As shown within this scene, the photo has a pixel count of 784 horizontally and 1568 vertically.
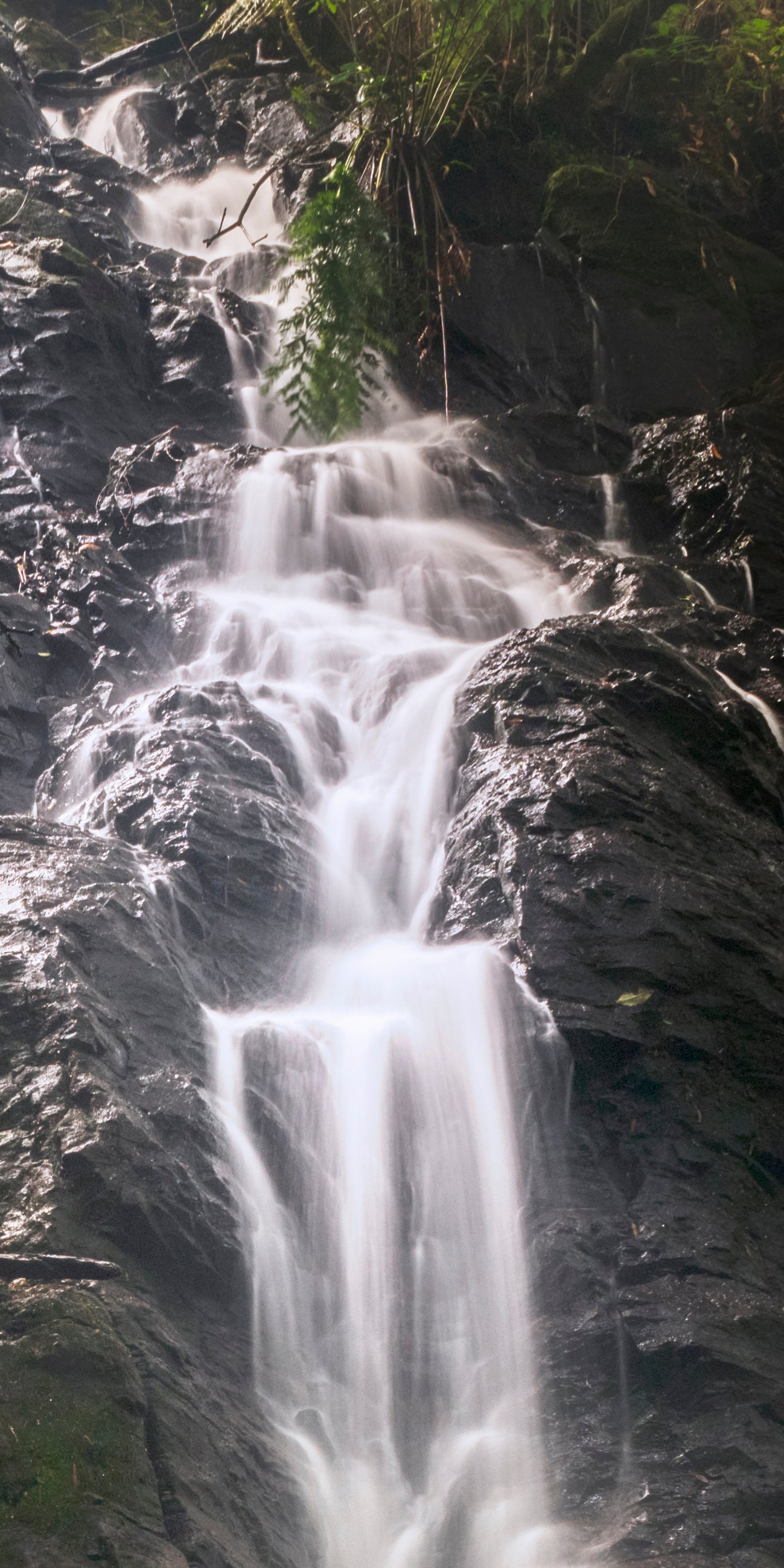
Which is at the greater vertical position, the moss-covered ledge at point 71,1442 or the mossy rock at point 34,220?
the mossy rock at point 34,220

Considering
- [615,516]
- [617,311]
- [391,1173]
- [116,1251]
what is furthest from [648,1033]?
[617,311]

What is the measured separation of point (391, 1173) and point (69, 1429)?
1.87m

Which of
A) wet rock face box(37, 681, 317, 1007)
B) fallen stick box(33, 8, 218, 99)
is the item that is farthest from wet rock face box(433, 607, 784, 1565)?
fallen stick box(33, 8, 218, 99)

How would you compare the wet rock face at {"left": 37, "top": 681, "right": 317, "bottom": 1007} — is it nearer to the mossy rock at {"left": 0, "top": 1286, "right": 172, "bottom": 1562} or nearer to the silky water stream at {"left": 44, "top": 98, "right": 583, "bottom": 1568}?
the silky water stream at {"left": 44, "top": 98, "right": 583, "bottom": 1568}

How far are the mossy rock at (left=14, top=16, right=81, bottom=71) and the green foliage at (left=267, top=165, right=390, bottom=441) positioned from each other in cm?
834

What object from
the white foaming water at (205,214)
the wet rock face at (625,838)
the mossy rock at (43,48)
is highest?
the mossy rock at (43,48)

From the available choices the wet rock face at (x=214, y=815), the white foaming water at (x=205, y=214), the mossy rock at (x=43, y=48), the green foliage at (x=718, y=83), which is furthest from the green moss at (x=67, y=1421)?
the mossy rock at (x=43, y=48)

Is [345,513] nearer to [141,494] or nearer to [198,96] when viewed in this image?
[141,494]

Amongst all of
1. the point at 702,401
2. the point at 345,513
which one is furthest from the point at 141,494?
the point at 702,401

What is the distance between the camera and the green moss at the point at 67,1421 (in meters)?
2.46

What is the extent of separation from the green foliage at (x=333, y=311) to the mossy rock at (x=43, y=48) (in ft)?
27.3

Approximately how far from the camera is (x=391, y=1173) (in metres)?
4.32

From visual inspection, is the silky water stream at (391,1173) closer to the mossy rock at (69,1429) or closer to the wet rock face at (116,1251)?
the wet rock face at (116,1251)

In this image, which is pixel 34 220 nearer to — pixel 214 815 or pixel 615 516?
pixel 615 516
